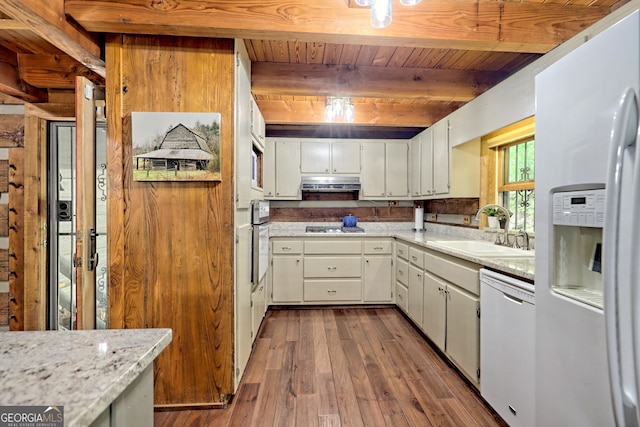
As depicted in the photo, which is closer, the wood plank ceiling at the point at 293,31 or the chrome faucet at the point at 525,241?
the wood plank ceiling at the point at 293,31

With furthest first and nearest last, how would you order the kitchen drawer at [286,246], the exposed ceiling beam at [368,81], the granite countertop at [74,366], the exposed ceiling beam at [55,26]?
the kitchen drawer at [286,246], the exposed ceiling beam at [368,81], the exposed ceiling beam at [55,26], the granite countertop at [74,366]

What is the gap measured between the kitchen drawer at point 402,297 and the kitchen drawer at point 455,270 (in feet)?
2.15

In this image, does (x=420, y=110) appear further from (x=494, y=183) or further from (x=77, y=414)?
(x=77, y=414)

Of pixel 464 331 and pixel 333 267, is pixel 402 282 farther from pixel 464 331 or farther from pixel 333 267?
pixel 464 331

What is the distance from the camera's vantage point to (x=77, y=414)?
46cm

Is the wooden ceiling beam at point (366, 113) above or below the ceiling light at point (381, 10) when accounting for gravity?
above

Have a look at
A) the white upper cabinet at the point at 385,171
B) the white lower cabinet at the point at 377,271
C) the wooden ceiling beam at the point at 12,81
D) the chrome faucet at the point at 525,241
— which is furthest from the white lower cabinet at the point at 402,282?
the wooden ceiling beam at the point at 12,81

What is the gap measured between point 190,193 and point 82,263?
0.69 meters

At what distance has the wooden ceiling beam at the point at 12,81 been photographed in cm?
216

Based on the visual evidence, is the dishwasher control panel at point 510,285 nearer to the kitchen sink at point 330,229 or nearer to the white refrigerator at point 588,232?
the white refrigerator at point 588,232

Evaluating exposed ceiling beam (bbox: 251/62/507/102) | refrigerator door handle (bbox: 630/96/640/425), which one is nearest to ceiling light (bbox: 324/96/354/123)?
exposed ceiling beam (bbox: 251/62/507/102)

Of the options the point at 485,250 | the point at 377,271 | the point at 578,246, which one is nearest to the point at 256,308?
the point at 377,271

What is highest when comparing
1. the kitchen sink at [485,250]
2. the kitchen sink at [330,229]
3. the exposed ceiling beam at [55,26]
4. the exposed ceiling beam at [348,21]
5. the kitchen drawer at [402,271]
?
the exposed ceiling beam at [348,21]

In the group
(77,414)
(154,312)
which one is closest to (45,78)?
(154,312)
